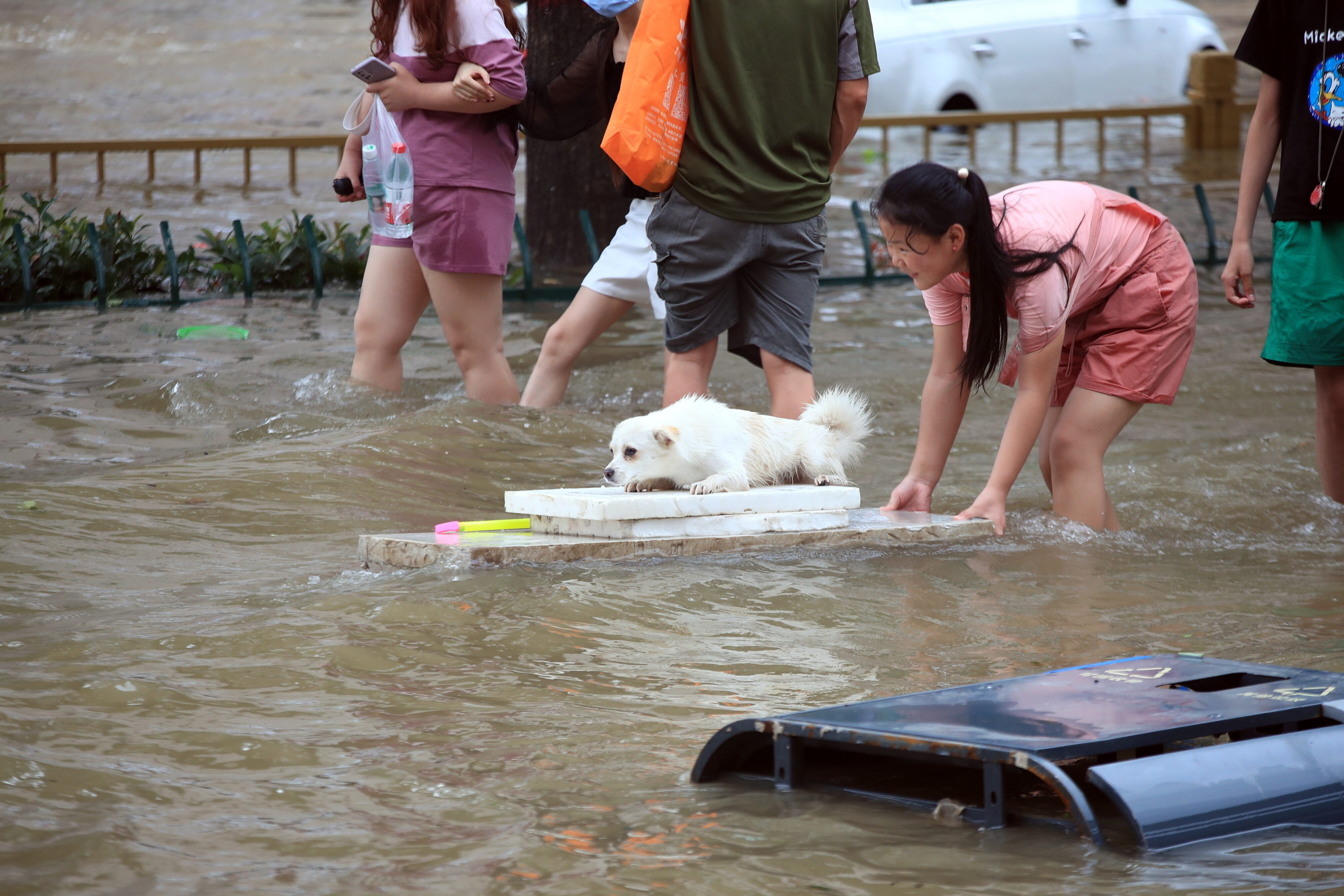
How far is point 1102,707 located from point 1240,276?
271cm

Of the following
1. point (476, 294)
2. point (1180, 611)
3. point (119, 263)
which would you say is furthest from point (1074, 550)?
point (119, 263)

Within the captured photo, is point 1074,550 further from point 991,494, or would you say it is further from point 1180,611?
point 1180,611

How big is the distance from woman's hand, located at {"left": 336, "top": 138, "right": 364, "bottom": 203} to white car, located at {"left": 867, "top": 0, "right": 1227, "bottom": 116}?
36.9ft

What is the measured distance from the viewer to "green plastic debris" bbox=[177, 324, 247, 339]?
9031mm

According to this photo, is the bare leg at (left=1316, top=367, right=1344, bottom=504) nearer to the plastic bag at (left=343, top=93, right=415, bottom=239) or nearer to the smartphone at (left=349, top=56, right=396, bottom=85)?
the plastic bag at (left=343, top=93, right=415, bottom=239)

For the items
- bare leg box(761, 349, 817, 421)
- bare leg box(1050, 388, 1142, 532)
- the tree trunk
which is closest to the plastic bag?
bare leg box(761, 349, 817, 421)

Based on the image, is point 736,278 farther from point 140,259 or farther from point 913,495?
point 140,259

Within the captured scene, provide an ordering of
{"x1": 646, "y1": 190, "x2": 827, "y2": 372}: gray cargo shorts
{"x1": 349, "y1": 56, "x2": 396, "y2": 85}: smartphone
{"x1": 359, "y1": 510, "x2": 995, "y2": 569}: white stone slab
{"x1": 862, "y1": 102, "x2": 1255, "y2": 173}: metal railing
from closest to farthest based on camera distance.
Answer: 1. {"x1": 359, "y1": 510, "x2": 995, "y2": 569}: white stone slab
2. {"x1": 646, "y1": 190, "x2": 827, "y2": 372}: gray cargo shorts
3. {"x1": 349, "y1": 56, "x2": 396, "y2": 85}: smartphone
4. {"x1": 862, "y1": 102, "x2": 1255, "y2": 173}: metal railing

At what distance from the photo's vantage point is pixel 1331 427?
16.0 ft

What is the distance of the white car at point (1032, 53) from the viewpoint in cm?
1695

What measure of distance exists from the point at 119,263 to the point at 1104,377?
26.3 ft

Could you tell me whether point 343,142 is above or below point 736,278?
below

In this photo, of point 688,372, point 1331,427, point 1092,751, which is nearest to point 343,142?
point 688,372

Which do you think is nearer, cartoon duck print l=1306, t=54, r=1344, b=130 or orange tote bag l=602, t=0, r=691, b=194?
cartoon duck print l=1306, t=54, r=1344, b=130
